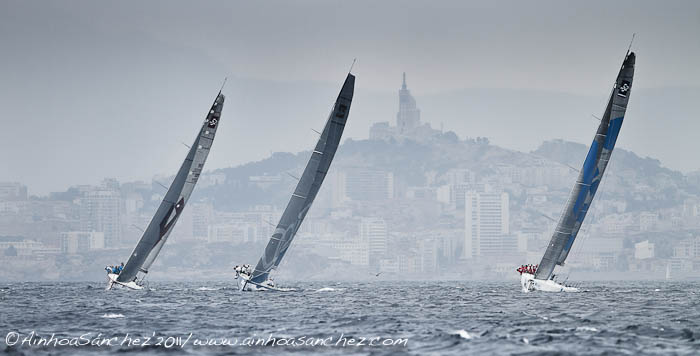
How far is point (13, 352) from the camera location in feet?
127

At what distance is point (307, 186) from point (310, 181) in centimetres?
43

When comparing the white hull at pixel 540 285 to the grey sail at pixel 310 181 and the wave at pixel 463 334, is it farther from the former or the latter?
the wave at pixel 463 334

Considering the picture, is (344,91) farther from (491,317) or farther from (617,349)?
(617,349)

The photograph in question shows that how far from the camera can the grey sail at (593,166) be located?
247 ft

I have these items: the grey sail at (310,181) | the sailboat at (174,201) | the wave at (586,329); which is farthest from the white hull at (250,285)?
the wave at (586,329)

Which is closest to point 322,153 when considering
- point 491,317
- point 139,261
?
point 139,261

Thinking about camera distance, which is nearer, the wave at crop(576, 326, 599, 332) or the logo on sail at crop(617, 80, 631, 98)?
the wave at crop(576, 326, 599, 332)

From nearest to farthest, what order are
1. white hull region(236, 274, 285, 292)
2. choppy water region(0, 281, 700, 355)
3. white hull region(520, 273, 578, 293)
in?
choppy water region(0, 281, 700, 355) < white hull region(236, 274, 285, 292) < white hull region(520, 273, 578, 293)

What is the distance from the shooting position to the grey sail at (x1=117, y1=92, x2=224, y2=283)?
253 ft

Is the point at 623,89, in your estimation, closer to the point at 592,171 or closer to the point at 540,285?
the point at 592,171

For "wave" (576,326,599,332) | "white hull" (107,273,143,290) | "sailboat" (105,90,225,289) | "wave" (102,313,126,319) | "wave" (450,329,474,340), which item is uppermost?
"sailboat" (105,90,225,289)

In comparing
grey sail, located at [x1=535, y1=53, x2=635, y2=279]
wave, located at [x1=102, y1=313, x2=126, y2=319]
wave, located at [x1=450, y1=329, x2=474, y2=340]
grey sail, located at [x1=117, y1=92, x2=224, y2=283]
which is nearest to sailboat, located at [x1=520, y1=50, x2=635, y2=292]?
grey sail, located at [x1=535, y1=53, x2=635, y2=279]

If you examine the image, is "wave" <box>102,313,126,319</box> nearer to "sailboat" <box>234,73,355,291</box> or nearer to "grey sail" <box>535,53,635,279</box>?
"sailboat" <box>234,73,355,291</box>

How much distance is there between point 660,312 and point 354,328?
20404 mm
